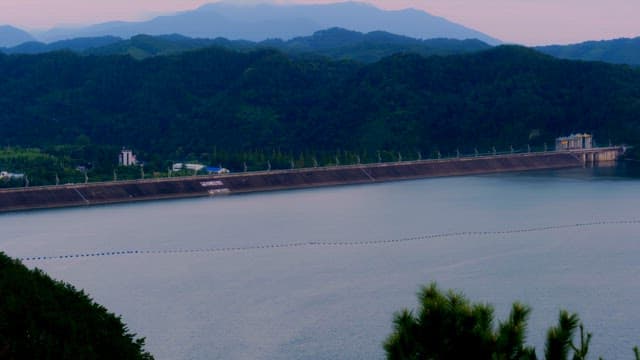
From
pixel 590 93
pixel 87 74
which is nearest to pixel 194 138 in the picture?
pixel 87 74

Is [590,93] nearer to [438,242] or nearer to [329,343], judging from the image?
[438,242]

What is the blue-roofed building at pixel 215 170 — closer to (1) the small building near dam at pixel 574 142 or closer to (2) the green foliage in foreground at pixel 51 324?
(1) the small building near dam at pixel 574 142

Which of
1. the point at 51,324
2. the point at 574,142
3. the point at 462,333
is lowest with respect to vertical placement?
the point at 574,142

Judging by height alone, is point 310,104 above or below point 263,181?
above

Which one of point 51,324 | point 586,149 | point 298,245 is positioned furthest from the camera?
point 586,149

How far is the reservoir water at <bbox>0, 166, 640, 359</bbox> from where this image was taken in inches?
552

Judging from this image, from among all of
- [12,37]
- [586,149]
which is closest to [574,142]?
[586,149]

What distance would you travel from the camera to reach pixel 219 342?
44.7 ft

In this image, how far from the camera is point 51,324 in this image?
8.23m

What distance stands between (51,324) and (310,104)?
43.2 metres

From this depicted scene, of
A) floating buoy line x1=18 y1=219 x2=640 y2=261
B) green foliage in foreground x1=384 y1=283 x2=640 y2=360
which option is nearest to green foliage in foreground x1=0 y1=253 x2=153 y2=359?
green foliage in foreground x1=384 y1=283 x2=640 y2=360

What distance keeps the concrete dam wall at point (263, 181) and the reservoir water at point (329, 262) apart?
1606 millimetres

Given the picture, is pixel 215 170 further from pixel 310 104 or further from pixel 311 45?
pixel 311 45

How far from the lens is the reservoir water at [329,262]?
14.0 metres
